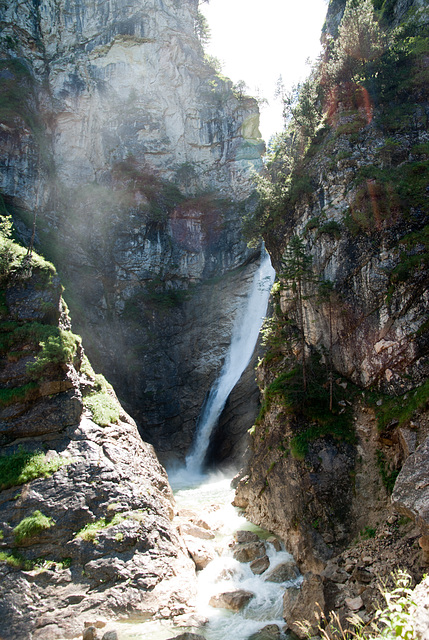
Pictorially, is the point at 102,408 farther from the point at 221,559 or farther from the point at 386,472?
the point at 386,472

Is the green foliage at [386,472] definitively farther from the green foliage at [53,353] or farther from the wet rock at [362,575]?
the green foliage at [53,353]

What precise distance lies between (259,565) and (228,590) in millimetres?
1309

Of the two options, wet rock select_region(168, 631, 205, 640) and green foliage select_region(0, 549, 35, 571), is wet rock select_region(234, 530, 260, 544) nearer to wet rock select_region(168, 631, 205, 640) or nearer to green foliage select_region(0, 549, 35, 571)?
wet rock select_region(168, 631, 205, 640)

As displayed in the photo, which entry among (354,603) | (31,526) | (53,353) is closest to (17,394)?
(53,353)

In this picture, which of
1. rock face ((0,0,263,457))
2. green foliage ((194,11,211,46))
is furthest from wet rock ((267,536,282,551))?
green foliage ((194,11,211,46))

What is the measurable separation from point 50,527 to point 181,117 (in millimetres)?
37782

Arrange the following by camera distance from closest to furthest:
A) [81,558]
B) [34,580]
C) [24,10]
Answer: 1. [34,580]
2. [81,558]
3. [24,10]

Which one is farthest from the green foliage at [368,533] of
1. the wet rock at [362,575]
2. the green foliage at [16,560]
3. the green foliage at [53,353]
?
the green foliage at [53,353]

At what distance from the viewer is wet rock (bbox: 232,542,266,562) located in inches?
515

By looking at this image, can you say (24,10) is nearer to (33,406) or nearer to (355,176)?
(355,176)

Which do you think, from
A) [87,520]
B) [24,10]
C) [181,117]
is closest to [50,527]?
[87,520]

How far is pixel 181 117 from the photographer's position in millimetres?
39188

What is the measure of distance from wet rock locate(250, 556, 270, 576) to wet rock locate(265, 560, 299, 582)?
1.10 ft

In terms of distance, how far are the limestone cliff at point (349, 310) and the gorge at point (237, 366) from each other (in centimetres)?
7
